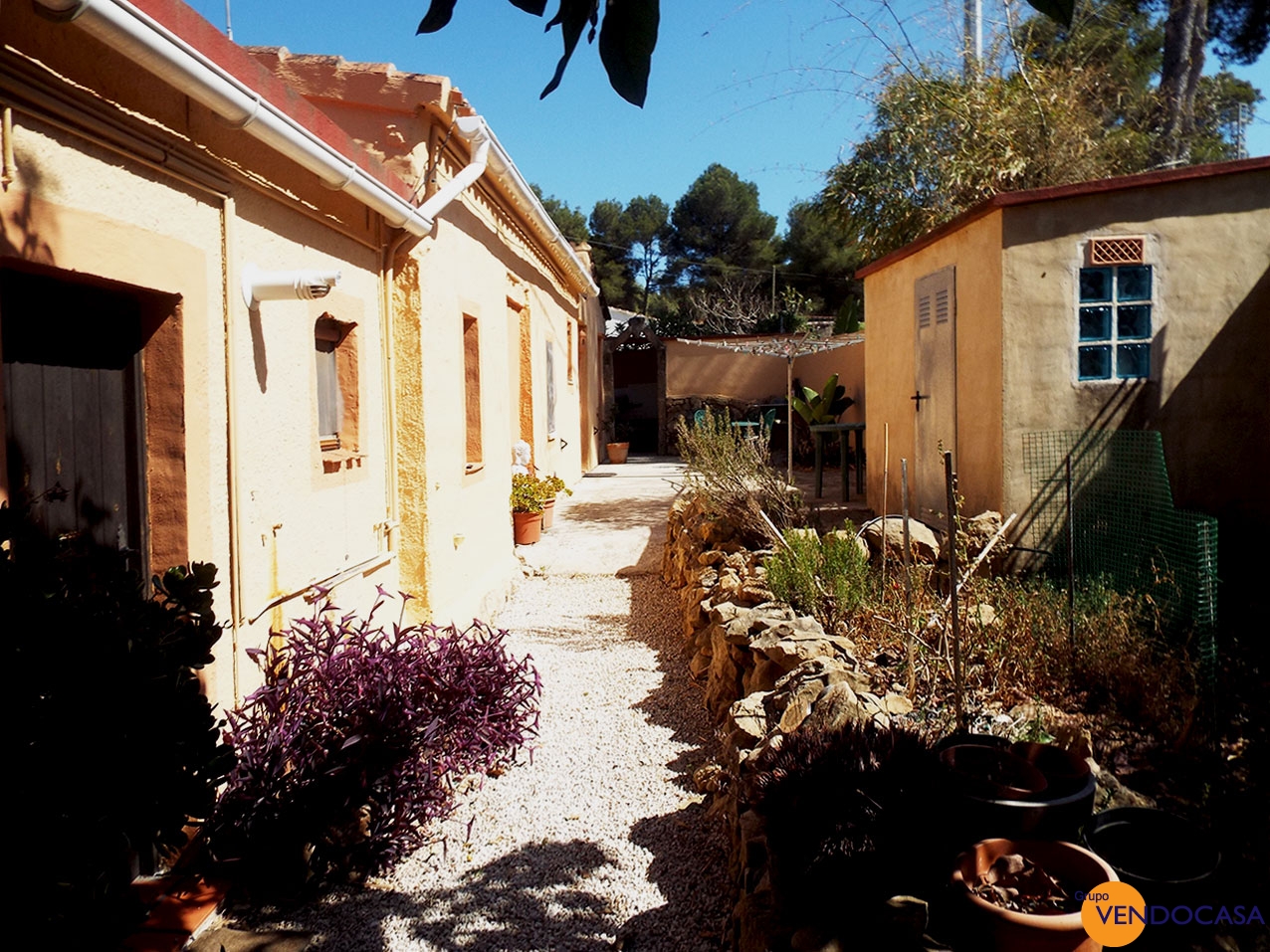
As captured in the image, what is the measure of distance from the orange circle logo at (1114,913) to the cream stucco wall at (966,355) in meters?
4.21

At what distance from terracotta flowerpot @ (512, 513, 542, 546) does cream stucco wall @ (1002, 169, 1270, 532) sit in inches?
186

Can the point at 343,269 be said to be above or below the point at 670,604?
above

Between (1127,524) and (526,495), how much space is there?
18.2ft

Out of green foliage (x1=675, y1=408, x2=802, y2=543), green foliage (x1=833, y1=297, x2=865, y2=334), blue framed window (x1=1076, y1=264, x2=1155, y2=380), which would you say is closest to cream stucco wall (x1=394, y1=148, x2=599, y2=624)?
green foliage (x1=675, y1=408, x2=802, y2=543)

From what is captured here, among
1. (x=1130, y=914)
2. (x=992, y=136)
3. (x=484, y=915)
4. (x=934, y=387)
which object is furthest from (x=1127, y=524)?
(x=992, y=136)

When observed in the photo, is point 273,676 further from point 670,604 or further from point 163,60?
point 670,604

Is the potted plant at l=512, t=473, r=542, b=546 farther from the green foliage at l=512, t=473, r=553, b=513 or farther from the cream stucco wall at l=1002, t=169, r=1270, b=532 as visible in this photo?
the cream stucco wall at l=1002, t=169, r=1270, b=532

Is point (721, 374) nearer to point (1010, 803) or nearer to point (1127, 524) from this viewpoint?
point (1127, 524)

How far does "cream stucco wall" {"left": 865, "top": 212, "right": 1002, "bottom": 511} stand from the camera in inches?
250

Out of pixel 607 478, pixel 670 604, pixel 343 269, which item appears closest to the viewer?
pixel 343 269

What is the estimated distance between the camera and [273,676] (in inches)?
150

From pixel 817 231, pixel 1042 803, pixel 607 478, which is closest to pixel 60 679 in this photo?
pixel 1042 803

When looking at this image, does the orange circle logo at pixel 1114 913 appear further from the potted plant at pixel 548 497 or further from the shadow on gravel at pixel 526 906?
the potted plant at pixel 548 497

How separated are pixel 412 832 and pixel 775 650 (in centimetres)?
193
